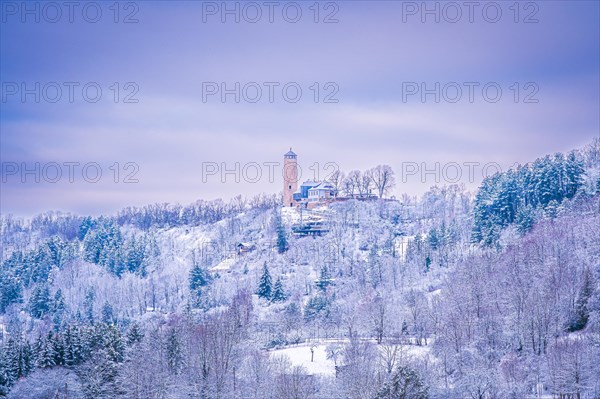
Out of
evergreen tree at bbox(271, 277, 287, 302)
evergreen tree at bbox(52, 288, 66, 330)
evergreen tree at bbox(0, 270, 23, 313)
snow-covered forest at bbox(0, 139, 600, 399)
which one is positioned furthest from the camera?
evergreen tree at bbox(0, 270, 23, 313)

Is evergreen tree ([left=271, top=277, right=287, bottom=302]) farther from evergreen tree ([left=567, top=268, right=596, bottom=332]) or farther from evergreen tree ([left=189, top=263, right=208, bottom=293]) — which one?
evergreen tree ([left=567, top=268, right=596, bottom=332])

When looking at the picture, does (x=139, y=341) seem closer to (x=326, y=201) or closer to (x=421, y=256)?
(x=421, y=256)

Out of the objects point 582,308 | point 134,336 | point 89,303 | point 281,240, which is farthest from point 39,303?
point 582,308


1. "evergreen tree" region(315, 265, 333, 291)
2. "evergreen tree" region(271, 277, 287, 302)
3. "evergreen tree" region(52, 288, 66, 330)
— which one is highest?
"evergreen tree" region(315, 265, 333, 291)

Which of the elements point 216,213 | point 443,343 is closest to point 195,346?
point 443,343

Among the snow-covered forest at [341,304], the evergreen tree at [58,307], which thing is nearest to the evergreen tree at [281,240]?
the snow-covered forest at [341,304]

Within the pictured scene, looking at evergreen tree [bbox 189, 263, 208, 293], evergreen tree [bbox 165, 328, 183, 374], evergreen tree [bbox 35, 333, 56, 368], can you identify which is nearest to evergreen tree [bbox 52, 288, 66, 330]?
evergreen tree [bbox 189, 263, 208, 293]
